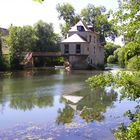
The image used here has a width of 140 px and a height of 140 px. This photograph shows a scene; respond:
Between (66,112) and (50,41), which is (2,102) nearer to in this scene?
(66,112)

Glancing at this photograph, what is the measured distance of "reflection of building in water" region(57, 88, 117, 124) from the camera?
1447cm

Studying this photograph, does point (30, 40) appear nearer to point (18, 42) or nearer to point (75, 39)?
point (18, 42)

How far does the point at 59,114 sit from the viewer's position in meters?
15.2

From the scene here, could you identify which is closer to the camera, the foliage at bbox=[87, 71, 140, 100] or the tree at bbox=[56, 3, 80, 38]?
the foliage at bbox=[87, 71, 140, 100]

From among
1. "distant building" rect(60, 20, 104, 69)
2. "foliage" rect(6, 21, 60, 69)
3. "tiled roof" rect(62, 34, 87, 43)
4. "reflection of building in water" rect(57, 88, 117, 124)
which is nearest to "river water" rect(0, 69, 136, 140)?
"reflection of building in water" rect(57, 88, 117, 124)

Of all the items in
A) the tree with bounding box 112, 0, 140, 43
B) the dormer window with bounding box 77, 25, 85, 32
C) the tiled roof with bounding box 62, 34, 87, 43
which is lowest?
the tree with bounding box 112, 0, 140, 43

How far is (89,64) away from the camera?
162ft

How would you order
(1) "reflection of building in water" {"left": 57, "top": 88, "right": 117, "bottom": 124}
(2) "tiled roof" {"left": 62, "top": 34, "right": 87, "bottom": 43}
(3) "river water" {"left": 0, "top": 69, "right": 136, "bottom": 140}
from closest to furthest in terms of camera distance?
(3) "river water" {"left": 0, "top": 69, "right": 136, "bottom": 140} → (1) "reflection of building in water" {"left": 57, "top": 88, "right": 117, "bottom": 124} → (2) "tiled roof" {"left": 62, "top": 34, "right": 87, "bottom": 43}

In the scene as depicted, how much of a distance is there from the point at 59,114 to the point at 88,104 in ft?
9.52

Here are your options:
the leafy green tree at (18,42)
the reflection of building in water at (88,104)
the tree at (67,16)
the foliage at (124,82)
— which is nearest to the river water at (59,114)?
the reflection of building in water at (88,104)

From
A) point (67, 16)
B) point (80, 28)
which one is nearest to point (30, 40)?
point (80, 28)

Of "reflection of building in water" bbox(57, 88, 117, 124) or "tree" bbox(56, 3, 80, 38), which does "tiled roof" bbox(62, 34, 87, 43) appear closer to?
"tree" bbox(56, 3, 80, 38)

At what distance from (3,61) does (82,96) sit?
85.1 ft

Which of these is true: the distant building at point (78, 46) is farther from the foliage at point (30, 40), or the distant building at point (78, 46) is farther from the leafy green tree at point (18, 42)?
the foliage at point (30, 40)
